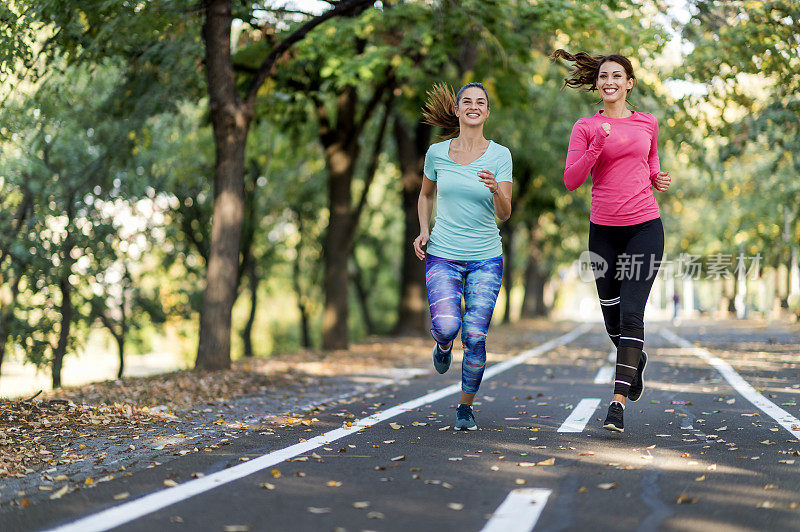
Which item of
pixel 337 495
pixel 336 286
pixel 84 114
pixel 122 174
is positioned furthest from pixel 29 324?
pixel 337 495

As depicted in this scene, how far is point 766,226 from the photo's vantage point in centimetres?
3225

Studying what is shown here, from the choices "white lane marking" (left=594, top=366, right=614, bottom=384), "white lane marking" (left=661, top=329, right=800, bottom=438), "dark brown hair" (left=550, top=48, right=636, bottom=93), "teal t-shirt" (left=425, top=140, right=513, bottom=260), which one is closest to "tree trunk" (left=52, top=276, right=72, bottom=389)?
"white lane marking" (left=594, top=366, right=614, bottom=384)

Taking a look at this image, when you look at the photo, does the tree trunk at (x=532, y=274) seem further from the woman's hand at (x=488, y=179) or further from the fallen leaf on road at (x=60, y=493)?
the fallen leaf on road at (x=60, y=493)

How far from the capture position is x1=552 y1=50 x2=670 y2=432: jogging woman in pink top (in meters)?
5.89

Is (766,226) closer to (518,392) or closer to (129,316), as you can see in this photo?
(129,316)

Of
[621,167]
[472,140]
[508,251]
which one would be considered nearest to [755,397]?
[621,167]

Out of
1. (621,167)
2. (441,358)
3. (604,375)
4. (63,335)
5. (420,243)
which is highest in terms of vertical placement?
(621,167)

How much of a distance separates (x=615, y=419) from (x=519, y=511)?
217 cm

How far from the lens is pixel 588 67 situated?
6328 millimetres

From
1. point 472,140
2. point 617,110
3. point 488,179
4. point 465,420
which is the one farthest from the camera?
point 465,420

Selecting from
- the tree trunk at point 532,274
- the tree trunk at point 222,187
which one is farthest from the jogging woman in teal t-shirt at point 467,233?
the tree trunk at point 532,274

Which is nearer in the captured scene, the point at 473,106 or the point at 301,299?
the point at 473,106

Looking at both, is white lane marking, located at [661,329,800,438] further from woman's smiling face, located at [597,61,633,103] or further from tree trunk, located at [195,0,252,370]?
tree trunk, located at [195,0,252,370]

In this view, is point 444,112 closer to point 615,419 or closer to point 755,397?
point 615,419
